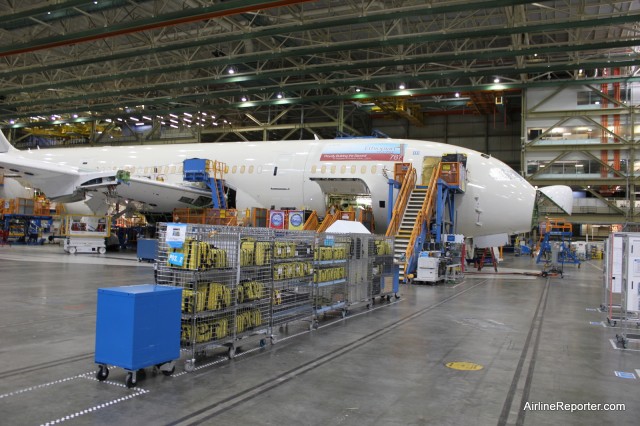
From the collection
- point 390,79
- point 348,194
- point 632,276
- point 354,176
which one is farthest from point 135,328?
point 390,79

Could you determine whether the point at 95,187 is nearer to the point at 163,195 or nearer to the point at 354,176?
the point at 163,195

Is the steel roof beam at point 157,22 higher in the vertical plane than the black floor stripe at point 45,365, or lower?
higher

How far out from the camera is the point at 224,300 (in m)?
6.31

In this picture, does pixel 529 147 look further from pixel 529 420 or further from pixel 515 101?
pixel 529 420

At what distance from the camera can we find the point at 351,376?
576cm

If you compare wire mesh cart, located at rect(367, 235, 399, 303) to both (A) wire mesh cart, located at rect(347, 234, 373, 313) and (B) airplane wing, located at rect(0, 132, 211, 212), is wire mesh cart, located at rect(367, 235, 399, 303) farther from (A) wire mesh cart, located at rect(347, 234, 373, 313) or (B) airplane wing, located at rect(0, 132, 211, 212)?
(B) airplane wing, located at rect(0, 132, 211, 212)

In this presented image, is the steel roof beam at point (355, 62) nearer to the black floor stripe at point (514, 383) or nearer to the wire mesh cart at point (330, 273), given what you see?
the wire mesh cart at point (330, 273)

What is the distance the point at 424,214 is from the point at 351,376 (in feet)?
38.7

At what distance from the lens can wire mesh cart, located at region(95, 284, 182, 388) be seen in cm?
517

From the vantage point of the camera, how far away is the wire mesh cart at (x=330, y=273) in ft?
28.8
